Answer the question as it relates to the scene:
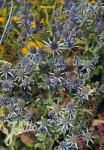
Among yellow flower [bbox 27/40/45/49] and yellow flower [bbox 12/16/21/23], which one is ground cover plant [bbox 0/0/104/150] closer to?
yellow flower [bbox 27/40/45/49]

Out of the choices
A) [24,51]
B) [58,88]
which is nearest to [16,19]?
[24,51]

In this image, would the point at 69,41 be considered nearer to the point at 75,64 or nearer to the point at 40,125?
the point at 75,64

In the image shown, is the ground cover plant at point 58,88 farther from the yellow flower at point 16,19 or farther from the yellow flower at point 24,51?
the yellow flower at point 16,19

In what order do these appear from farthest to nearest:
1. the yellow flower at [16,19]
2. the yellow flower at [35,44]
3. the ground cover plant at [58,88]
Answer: the yellow flower at [16,19] → the yellow flower at [35,44] → the ground cover plant at [58,88]

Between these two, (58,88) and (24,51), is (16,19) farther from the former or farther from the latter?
(58,88)

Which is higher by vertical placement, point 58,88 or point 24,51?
point 24,51

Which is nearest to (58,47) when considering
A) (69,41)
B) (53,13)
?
(69,41)

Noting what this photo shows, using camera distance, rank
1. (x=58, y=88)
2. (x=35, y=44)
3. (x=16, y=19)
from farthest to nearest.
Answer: (x=16, y=19) → (x=35, y=44) → (x=58, y=88)

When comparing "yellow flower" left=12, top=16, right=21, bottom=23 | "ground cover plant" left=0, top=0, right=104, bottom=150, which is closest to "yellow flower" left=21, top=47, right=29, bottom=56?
"ground cover plant" left=0, top=0, right=104, bottom=150

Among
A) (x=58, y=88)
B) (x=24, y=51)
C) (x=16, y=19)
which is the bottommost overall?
(x=58, y=88)

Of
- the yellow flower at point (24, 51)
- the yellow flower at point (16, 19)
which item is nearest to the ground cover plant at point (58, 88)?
the yellow flower at point (24, 51)
